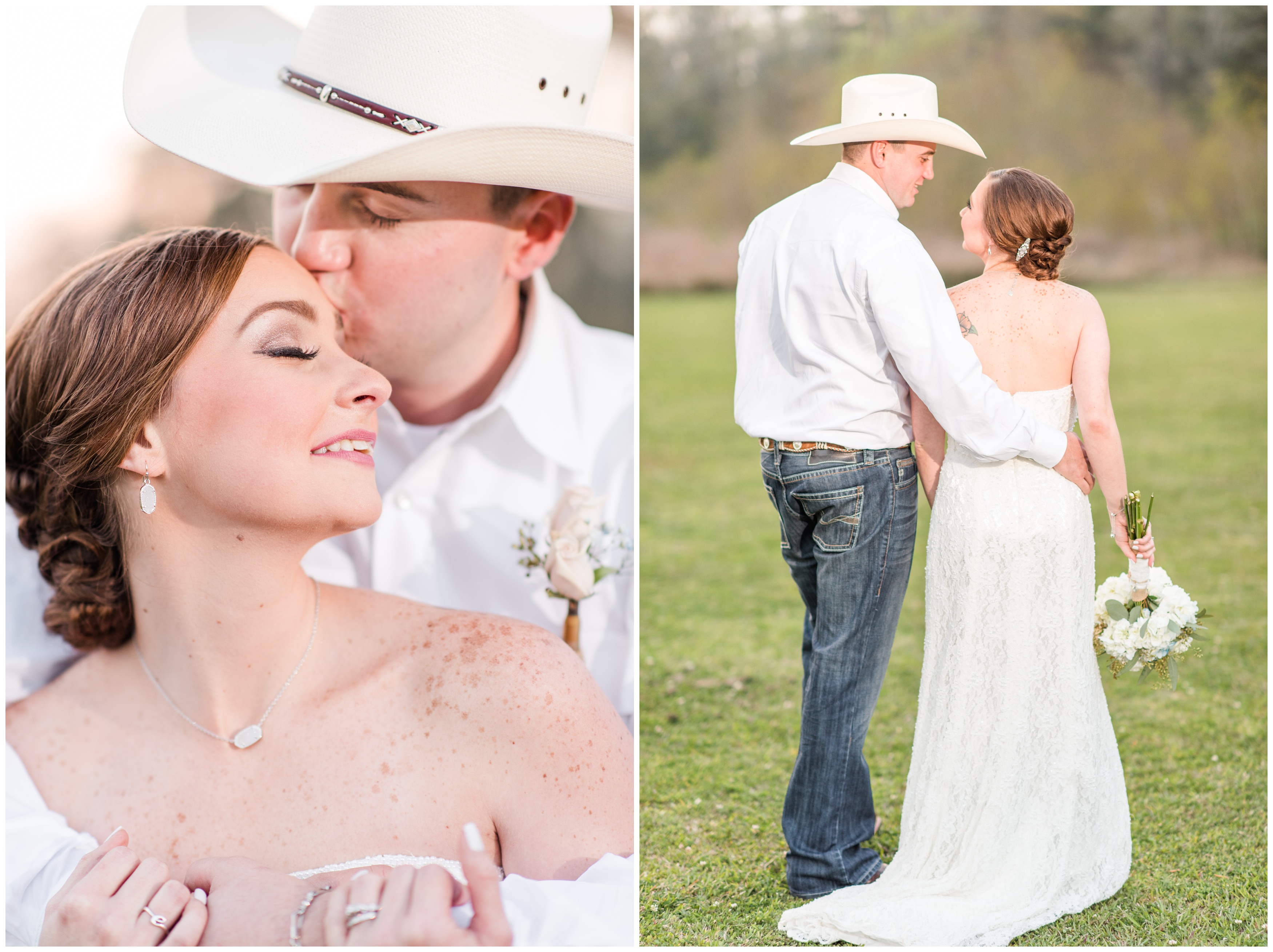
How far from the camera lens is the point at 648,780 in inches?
164

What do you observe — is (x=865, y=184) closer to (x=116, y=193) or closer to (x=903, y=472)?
(x=903, y=472)

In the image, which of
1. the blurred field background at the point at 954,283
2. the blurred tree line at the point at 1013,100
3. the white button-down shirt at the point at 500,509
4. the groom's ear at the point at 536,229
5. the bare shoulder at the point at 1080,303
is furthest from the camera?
the blurred tree line at the point at 1013,100

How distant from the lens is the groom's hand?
2.99 m

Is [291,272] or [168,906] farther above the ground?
[291,272]

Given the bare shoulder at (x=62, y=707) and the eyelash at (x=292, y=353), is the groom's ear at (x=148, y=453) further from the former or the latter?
the bare shoulder at (x=62, y=707)

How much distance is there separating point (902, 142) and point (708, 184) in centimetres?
2457

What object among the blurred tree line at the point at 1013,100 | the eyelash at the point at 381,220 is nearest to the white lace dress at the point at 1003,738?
the eyelash at the point at 381,220

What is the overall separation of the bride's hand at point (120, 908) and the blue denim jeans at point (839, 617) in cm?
172

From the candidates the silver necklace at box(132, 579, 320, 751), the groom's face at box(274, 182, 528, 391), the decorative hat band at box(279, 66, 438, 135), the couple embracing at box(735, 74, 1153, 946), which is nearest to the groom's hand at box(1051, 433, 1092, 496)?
the couple embracing at box(735, 74, 1153, 946)

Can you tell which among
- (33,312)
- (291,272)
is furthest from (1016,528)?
(33,312)

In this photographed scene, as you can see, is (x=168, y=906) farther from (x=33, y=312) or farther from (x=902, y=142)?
(x=902, y=142)

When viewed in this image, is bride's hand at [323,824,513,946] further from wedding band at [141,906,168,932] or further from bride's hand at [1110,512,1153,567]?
bride's hand at [1110,512,1153,567]

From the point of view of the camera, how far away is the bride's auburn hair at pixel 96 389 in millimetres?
2734

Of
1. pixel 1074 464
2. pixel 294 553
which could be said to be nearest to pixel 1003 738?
pixel 1074 464
